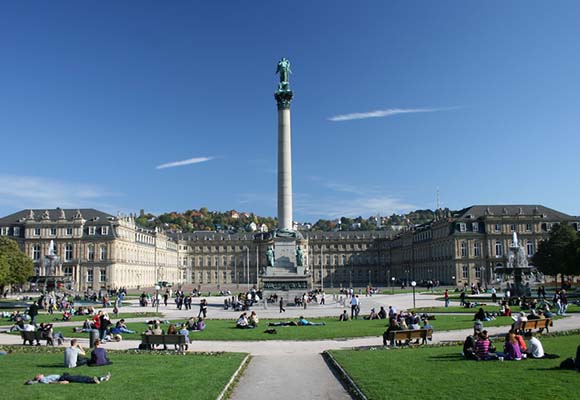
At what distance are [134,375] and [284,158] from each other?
178 feet

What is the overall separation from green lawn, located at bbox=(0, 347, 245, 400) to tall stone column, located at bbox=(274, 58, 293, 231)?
47099 mm

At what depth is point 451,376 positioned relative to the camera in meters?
17.2

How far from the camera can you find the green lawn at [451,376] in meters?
14.8

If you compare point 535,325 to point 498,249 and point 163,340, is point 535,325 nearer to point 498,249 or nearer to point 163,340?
point 163,340

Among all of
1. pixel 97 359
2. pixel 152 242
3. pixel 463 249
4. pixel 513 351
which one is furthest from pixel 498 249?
pixel 97 359

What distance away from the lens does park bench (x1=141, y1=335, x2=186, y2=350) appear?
81.1 ft

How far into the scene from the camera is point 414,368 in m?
18.7

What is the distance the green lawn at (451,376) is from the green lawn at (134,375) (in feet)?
14.9

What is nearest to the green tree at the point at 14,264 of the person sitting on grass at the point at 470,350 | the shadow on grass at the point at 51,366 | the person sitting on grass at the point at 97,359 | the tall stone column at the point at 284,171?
the tall stone column at the point at 284,171

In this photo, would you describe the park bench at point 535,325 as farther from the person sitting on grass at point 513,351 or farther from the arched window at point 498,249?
the arched window at point 498,249

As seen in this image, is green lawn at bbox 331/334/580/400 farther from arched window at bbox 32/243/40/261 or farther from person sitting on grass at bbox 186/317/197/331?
arched window at bbox 32/243/40/261

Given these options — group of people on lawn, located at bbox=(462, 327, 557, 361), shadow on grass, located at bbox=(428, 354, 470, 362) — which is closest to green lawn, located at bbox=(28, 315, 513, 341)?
shadow on grass, located at bbox=(428, 354, 470, 362)

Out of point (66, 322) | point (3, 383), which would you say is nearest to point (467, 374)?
point (3, 383)

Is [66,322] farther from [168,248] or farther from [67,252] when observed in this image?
[168,248]
